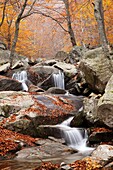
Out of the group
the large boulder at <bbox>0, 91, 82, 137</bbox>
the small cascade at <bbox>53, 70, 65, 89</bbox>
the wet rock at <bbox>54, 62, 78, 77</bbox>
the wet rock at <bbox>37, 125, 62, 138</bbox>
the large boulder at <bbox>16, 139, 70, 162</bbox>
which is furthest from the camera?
the wet rock at <bbox>54, 62, 78, 77</bbox>

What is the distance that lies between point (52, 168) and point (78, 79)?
33.5ft

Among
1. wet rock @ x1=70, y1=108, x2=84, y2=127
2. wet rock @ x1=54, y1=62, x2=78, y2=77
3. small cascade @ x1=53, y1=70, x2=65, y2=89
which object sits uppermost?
wet rock @ x1=54, y1=62, x2=78, y2=77

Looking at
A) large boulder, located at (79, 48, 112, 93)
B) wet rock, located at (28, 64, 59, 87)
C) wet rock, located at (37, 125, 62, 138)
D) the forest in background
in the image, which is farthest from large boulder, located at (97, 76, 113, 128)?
the forest in background

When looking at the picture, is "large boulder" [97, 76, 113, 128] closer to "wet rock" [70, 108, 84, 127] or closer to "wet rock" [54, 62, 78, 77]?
"wet rock" [70, 108, 84, 127]

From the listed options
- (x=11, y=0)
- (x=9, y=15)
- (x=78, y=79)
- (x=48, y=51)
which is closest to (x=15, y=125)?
(x=78, y=79)

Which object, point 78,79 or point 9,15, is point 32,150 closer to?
point 78,79

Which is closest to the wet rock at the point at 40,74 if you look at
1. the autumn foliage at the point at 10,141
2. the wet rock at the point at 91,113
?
the wet rock at the point at 91,113

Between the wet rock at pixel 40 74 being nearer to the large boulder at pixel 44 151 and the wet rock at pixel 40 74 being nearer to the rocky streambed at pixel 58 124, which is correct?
the rocky streambed at pixel 58 124

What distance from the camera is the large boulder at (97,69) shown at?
1206 centimetres

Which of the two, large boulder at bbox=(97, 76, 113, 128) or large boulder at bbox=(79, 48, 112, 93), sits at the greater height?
large boulder at bbox=(79, 48, 112, 93)

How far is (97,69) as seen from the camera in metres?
12.3

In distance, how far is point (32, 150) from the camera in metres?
7.93

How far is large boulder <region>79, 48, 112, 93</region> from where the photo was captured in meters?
12.1

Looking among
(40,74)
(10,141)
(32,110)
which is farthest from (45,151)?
(40,74)
